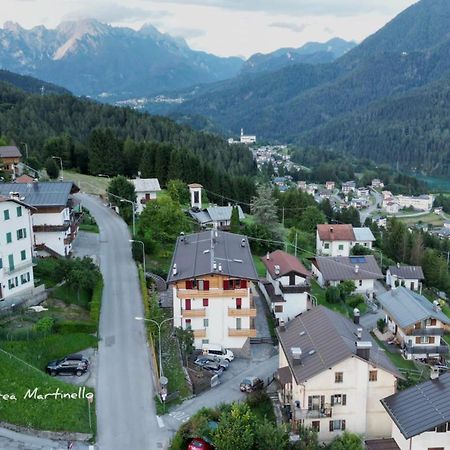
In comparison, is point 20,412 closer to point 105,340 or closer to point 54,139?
point 105,340

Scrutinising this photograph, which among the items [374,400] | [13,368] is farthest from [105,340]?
[374,400]

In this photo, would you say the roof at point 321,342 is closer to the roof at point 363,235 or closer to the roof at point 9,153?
the roof at point 363,235

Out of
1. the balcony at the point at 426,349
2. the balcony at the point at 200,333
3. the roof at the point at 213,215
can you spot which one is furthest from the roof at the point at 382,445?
the roof at the point at 213,215

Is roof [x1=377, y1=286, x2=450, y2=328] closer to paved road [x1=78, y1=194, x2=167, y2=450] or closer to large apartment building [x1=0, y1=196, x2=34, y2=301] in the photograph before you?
paved road [x1=78, y1=194, x2=167, y2=450]

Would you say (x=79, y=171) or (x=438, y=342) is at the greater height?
(x=79, y=171)

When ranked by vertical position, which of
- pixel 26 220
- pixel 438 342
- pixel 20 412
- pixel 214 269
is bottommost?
pixel 438 342

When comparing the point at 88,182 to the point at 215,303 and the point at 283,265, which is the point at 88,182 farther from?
the point at 215,303
